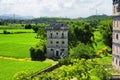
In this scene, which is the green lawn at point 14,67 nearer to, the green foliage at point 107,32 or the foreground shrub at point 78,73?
the foreground shrub at point 78,73

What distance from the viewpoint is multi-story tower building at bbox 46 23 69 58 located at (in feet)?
257

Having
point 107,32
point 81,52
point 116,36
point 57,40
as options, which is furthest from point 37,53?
point 107,32

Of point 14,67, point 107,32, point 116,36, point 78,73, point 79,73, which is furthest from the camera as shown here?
point 107,32

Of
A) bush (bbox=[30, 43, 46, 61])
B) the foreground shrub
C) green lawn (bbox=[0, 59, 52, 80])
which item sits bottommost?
green lawn (bbox=[0, 59, 52, 80])

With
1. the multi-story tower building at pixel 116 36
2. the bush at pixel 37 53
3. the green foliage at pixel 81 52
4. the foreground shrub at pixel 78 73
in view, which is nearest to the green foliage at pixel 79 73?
the foreground shrub at pixel 78 73

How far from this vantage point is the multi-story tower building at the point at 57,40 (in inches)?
3083

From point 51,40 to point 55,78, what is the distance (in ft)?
152

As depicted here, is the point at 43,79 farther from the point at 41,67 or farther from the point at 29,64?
the point at 29,64

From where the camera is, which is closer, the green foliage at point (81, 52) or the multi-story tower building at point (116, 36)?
the multi-story tower building at point (116, 36)

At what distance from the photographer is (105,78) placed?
38.3 m

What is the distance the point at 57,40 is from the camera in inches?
3103

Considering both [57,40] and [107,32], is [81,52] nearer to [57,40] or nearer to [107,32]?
[57,40]

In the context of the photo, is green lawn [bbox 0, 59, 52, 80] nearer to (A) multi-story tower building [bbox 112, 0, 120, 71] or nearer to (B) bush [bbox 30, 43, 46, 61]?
(B) bush [bbox 30, 43, 46, 61]

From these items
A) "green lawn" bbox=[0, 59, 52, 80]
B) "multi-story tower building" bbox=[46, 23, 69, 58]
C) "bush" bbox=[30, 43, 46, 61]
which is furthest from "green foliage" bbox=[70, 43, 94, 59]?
"multi-story tower building" bbox=[46, 23, 69, 58]
